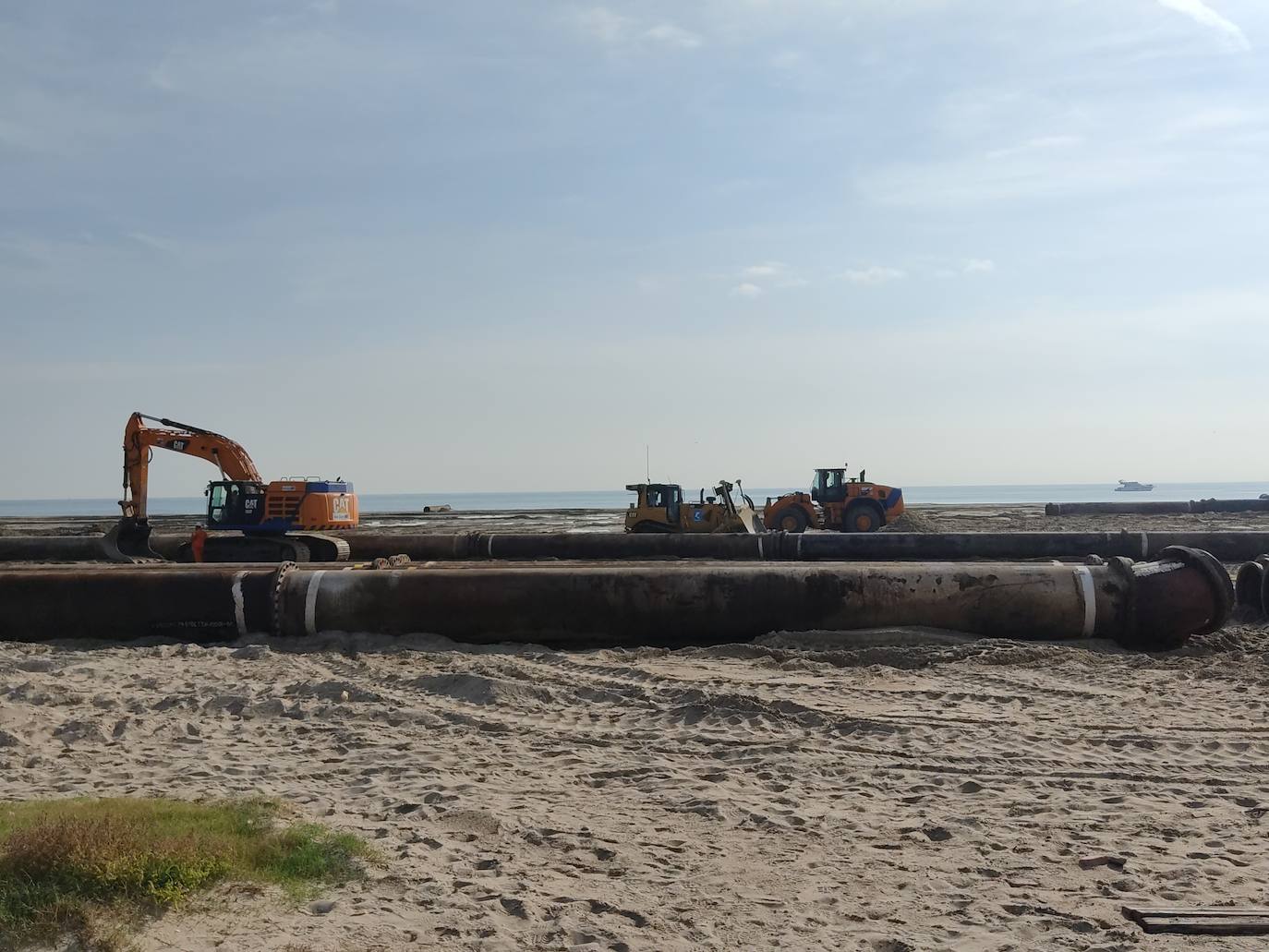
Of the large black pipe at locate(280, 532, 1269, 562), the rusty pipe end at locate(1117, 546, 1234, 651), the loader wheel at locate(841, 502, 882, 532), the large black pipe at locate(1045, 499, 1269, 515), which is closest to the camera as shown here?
the rusty pipe end at locate(1117, 546, 1234, 651)

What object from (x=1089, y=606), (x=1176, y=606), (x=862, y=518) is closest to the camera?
(x=1176, y=606)

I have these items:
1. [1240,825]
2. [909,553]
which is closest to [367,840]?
[1240,825]

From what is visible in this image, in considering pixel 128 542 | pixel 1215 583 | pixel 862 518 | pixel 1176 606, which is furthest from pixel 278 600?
pixel 862 518

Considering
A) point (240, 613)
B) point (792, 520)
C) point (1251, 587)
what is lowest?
point (240, 613)

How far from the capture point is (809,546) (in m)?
19.5

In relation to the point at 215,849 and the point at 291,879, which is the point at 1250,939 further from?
the point at 215,849

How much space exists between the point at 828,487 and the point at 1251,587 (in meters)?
17.4

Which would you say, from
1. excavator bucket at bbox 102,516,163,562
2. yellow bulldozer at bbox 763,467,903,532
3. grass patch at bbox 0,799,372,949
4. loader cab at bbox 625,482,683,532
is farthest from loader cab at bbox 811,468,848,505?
grass patch at bbox 0,799,372,949

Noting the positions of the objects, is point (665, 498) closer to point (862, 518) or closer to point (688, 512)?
point (688, 512)

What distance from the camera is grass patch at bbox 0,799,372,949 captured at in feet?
12.1

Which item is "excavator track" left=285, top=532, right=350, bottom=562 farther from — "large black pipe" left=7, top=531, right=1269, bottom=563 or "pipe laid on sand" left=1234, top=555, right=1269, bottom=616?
"pipe laid on sand" left=1234, top=555, right=1269, bottom=616

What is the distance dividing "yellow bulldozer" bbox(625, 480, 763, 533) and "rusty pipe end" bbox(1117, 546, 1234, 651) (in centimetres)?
1456

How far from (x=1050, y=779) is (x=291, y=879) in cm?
409

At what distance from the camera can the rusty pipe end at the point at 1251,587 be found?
1088cm
